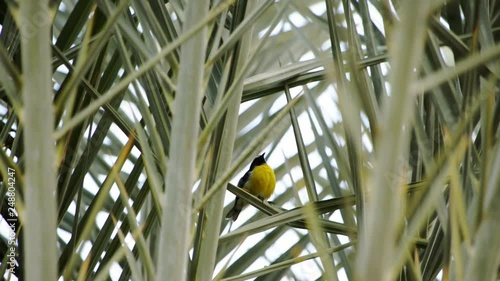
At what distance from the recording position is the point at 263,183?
3736 mm

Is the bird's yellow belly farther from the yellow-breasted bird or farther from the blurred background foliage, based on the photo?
the blurred background foliage

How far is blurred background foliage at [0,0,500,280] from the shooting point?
0.52 m

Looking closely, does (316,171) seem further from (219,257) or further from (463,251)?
(463,251)

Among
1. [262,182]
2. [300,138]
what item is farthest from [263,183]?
[300,138]

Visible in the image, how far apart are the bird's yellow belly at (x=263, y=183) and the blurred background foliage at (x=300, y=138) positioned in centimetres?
132

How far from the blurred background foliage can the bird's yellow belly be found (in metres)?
1.32

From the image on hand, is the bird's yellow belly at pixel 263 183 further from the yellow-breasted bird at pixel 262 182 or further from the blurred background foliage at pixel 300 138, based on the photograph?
the blurred background foliage at pixel 300 138

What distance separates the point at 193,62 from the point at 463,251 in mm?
330

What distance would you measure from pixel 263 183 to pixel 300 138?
7.31 ft

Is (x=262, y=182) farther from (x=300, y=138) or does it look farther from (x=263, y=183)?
(x=300, y=138)

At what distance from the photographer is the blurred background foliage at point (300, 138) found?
0.52 meters

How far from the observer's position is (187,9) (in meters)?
0.86

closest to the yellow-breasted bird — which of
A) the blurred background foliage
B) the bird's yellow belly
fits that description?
the bird's yellow belly

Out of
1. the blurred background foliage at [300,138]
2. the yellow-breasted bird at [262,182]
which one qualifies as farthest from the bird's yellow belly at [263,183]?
the blurred background foliage at [300,138]
